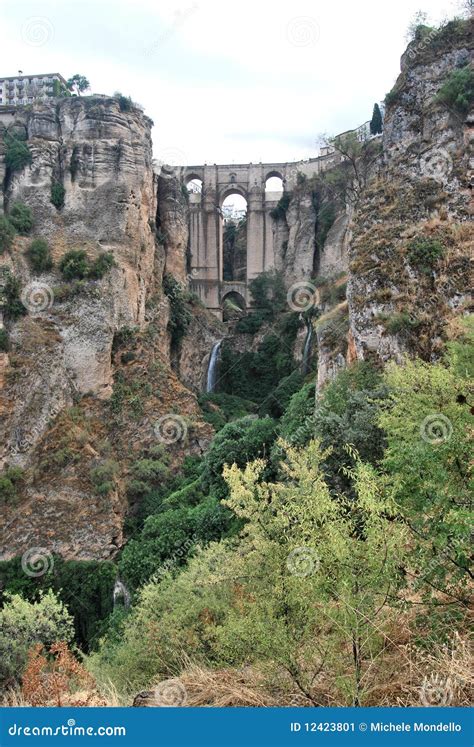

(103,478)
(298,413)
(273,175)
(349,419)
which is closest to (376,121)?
(273,175)

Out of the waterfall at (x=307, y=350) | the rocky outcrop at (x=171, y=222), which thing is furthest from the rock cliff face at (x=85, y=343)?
the waterfall at (x=307, y=350)

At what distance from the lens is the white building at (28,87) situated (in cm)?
5517

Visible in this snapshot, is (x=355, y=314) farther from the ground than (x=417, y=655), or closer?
farther from the ground

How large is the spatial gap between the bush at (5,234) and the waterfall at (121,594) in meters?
18.5

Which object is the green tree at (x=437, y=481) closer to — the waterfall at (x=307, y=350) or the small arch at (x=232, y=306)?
the waterfall at (x=307, y=350)

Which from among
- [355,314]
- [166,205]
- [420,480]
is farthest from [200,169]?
[420,480]

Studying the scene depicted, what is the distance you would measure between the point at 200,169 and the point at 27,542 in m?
35.3

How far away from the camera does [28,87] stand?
60000 millimetres

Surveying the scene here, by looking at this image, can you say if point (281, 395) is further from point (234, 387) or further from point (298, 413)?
point (234, 387)

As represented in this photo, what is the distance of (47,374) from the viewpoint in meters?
33.3

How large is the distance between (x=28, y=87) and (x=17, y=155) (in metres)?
25.4

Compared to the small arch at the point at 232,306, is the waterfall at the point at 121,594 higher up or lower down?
lower down

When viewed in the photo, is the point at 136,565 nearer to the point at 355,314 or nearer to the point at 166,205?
the point at 355,314

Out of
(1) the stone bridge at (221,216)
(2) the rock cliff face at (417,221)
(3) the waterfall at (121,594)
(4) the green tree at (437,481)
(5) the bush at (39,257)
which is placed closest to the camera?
(4) the green tree at (437,481)
